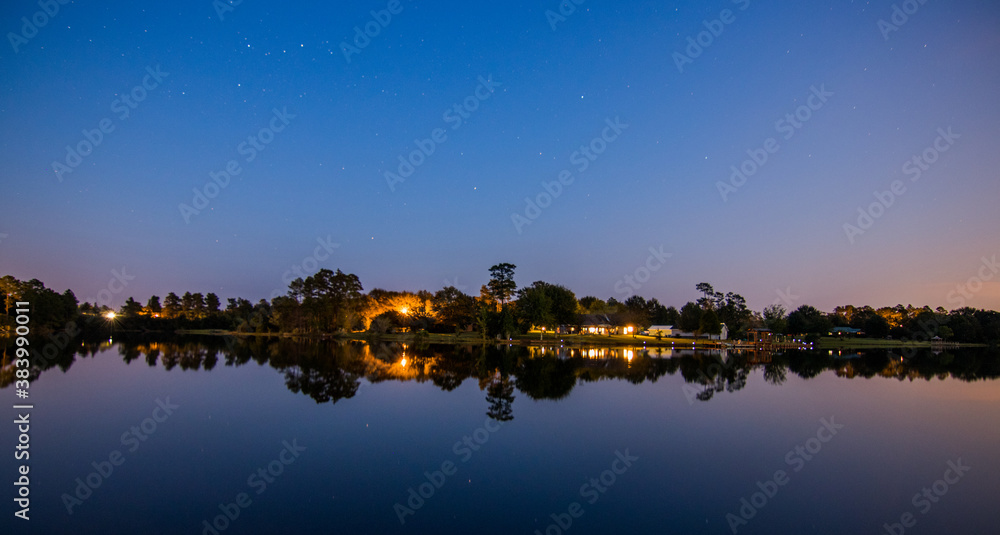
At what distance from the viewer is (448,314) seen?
243ft

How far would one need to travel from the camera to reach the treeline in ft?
206

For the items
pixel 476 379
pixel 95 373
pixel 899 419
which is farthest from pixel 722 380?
pixel 95 373

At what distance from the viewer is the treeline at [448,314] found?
6284 centimetres

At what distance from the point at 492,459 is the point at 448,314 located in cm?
6303

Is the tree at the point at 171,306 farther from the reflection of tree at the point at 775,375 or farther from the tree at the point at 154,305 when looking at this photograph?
the reflection of tree at the point at 775,375

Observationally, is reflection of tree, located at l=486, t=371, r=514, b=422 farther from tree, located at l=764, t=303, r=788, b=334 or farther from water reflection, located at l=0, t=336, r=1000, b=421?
tree, located at l=764, t=303, r=788, b=334

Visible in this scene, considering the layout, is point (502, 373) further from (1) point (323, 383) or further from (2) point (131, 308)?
(2) point (131, 308)

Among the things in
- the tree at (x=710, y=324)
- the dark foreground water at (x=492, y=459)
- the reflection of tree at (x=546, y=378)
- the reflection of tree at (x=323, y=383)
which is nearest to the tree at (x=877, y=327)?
the tree at (x=710, y=324)

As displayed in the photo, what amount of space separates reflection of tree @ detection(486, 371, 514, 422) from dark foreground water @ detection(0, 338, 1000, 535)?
6.7 inches

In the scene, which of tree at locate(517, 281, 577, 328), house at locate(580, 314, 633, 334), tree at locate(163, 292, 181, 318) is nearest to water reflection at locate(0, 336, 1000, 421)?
tree at locate(517, 281, 577, 328)

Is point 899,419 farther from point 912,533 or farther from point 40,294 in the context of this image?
point 40,294

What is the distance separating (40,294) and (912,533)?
8246cm

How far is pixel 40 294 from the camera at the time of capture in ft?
198

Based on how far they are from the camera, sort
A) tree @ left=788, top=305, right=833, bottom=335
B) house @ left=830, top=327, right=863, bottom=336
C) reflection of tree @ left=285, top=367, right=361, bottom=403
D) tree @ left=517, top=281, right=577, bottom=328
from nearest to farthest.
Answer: reflection of tree @ left=285, top=367, right=361, bottom=403, tree @ left=517, top=281, right=577, bottom=328, tree @ left=788, top=305, right=833, bottom=335, house @ left=830, top=327, right=863, bottom=336
